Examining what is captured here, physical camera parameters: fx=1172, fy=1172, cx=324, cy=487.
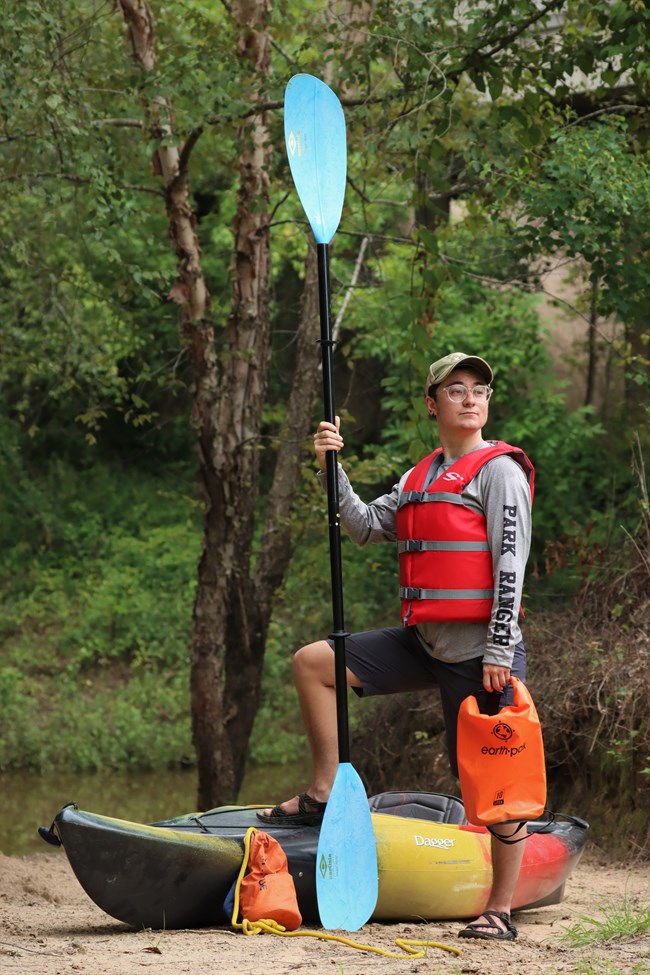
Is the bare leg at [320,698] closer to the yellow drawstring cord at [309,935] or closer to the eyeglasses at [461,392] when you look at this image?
the yellow drawstring cord at [309,935]

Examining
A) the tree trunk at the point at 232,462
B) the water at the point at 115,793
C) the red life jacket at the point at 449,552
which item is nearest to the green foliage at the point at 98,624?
the water at the point at 115,793

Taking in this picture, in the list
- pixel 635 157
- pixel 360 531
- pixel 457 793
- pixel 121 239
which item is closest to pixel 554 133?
pixel 635 157

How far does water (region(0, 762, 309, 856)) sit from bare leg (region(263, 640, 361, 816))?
14.3ft

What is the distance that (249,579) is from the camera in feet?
21.7

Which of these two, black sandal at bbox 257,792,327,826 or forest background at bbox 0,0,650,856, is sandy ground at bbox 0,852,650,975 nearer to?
black sandal at bbox 257,792,327,826

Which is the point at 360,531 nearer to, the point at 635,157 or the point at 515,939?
the point at 515,939

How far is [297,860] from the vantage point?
358cm

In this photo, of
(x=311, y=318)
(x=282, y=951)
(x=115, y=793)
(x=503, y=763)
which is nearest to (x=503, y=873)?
(x=503, y=763)

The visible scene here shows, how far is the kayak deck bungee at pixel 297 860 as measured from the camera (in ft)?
10.8

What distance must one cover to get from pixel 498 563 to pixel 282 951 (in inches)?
45.1

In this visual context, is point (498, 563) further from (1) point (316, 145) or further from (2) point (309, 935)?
(1) point (316, 145)

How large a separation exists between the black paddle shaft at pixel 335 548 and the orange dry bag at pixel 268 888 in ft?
1.18

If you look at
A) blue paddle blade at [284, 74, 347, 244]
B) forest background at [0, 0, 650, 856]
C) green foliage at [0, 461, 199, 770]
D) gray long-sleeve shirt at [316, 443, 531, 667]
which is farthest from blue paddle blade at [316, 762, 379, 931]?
green foliage at [0, 461, 199, 770]

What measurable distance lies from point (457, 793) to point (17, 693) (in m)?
5.71
